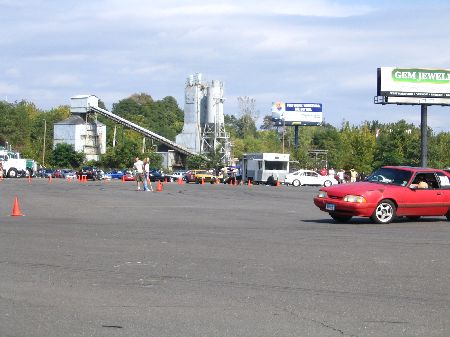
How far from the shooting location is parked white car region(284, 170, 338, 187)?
2687 inches

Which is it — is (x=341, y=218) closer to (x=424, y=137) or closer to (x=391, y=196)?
(x=391, y=196)

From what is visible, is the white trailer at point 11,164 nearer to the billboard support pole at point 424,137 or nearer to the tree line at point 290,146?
the tree line at point 290,146

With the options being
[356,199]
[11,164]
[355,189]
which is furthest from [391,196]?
[11,164]

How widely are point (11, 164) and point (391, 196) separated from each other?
58032mm

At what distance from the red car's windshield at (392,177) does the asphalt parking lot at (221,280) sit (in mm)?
1945

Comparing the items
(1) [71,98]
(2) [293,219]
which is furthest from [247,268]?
(1) [71,98]

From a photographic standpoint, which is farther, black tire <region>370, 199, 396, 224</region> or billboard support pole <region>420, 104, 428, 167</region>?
billboard support pole <region>420, 104, 428, 167</region>

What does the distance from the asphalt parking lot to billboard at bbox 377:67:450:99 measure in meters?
64.7

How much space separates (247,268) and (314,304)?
8.67 feet

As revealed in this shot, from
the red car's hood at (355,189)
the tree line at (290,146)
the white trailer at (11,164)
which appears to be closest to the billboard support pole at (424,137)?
the tree line at (290,146)

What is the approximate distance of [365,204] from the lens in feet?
62.0

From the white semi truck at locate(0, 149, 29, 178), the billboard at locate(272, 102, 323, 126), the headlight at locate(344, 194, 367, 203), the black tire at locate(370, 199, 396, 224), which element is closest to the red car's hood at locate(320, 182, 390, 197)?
the headlight at locate(344, 194, 367, 203)

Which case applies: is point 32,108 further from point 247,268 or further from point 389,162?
point 247,268

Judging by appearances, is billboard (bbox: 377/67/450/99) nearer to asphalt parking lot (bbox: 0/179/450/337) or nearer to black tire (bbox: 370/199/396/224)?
black tire (bbox: 370/199/396/224)
